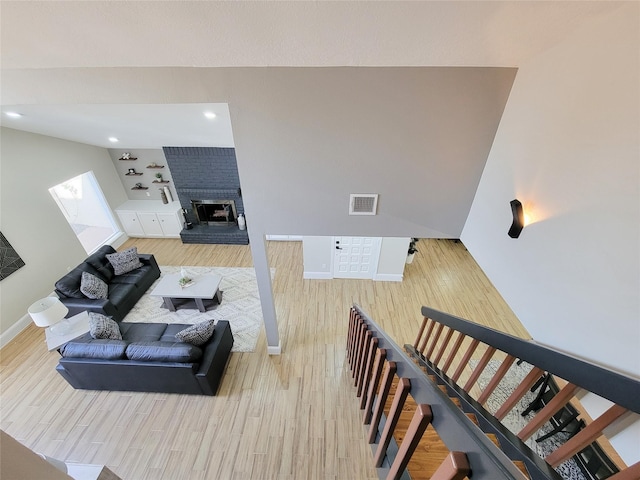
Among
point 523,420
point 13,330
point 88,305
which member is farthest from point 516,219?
point 13,330

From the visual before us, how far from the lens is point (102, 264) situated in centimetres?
484

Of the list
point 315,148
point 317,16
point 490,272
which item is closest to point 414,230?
point 490,272

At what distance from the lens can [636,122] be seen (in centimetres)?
104

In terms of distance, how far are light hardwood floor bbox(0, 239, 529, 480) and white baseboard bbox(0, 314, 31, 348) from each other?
85mm

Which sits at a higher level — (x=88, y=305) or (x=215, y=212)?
(x=215, y=212)

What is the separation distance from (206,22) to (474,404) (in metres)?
2.54

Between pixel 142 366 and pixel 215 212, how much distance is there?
429cm

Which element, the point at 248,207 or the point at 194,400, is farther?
the point at 194,400

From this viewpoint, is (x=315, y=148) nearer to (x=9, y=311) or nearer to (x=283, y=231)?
(x=283, y=231)

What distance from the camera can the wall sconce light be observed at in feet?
5.53

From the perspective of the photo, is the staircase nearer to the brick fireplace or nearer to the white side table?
the white side table

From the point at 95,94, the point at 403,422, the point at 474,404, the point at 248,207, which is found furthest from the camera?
the point at 248,207

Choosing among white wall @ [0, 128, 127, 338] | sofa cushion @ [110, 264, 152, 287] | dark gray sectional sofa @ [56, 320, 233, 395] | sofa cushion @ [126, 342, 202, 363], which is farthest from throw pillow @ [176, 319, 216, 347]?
white wall @ [0, 128, 127, 338]

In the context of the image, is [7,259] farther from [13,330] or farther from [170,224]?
[170,224]
